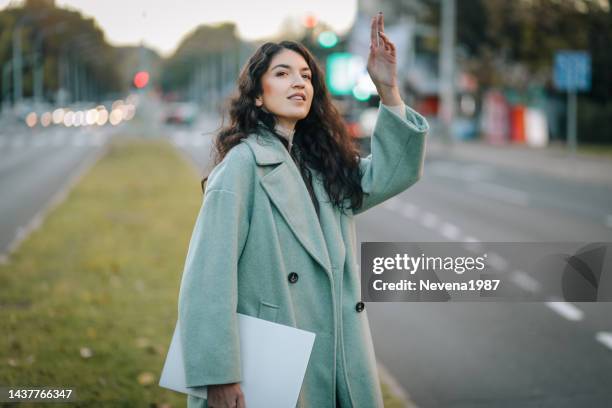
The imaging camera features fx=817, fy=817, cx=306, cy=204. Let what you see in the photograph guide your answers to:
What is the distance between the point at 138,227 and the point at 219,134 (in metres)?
8.79

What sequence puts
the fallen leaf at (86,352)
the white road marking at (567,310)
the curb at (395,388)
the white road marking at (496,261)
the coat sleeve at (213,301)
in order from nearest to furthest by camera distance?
the coat sleeve at (213,301) → the white road marking at (496,261) → the curb at (395,388) → the fallen leaf at (86,352) → the white road marking at (567,310)

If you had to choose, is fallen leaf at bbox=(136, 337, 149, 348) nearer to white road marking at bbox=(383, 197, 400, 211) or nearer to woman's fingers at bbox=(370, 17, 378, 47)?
woman's fingers at bbox=(370, 17, 378, 47)

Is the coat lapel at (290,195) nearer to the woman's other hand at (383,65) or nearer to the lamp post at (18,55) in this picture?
the woman's other hand at (383,65)

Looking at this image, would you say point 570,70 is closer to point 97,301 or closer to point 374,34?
point 97,301

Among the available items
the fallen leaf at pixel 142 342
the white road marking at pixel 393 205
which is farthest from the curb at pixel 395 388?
the white road marking at pixel 393 205

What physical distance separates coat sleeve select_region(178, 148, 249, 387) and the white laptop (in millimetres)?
59

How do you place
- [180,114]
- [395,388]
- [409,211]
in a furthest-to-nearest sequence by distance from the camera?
[180,114]
[409,211]
[395,388]

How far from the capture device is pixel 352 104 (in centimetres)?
3322

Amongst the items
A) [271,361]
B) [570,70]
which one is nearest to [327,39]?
[271,361]

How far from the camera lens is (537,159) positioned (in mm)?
27438

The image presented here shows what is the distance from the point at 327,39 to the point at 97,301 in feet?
12.0

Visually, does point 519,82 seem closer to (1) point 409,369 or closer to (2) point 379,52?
(1) point 409,369

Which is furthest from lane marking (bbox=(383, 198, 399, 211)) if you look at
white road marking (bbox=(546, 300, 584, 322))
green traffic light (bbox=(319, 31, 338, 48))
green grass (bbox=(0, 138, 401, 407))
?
white road marking (bbox=(546, 300, 584, 322))

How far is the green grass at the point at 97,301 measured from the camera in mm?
4699
